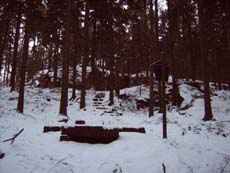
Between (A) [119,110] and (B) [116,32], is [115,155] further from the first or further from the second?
(B) [116,32]

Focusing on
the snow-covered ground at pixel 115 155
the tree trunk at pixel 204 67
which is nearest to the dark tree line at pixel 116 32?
the tree trunk at pixel 204 67

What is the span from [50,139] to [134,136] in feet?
10.5

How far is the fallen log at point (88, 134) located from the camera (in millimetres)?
7516

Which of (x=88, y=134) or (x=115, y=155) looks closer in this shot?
(x=115, y=155)

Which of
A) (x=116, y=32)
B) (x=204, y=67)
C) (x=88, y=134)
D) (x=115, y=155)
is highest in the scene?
(x=116, y=32)

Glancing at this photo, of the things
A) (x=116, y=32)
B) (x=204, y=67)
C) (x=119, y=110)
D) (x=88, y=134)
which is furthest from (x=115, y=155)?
(x=116, y=32)

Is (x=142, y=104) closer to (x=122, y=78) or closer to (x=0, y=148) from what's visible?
(x=122, y=78)

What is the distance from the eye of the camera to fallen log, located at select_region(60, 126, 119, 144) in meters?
7.52

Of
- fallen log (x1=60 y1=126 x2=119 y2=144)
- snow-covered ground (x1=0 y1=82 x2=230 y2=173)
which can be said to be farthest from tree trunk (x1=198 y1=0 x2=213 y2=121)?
fallen log (x1=60 y1=126 x2=119 y2=144)

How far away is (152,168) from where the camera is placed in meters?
5.91

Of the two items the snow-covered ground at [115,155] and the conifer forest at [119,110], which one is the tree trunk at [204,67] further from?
the snow-covered ground at [115,155]

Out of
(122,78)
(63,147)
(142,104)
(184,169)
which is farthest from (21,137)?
(122,78)

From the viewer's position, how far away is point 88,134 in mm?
7496

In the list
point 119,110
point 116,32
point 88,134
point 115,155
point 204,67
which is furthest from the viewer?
point 116,32
